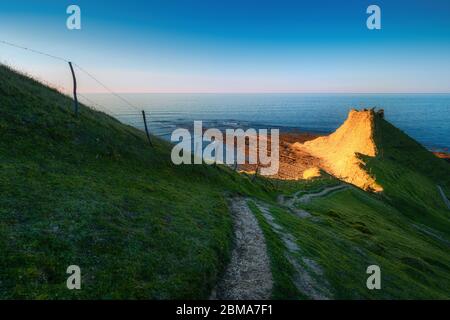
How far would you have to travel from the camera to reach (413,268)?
39062 millimetres

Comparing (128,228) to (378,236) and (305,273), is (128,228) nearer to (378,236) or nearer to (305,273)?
Result: (305,273)

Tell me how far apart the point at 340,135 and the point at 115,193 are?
14610 centimetres

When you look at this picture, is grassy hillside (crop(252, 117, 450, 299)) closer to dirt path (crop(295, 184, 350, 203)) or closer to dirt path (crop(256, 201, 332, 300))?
dirt path (crop(256, 201, 332, 300))

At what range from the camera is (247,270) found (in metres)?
21.5

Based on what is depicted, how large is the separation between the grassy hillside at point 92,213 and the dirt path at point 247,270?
2.80 ft

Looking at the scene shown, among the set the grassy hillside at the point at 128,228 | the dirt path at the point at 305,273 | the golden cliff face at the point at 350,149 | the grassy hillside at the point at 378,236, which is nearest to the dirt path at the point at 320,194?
the grassy hillside at the point at 378,236

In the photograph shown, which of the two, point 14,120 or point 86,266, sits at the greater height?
point 14,120

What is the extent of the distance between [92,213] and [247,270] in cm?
1098

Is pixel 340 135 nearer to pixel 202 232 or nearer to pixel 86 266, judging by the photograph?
pixel 202 232

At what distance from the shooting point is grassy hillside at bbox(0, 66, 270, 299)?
15203 millimetres

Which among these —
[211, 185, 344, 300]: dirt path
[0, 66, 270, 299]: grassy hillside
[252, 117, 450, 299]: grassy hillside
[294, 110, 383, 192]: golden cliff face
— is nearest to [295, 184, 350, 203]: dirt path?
[252, 117, 450, 299]: grassy hillside
